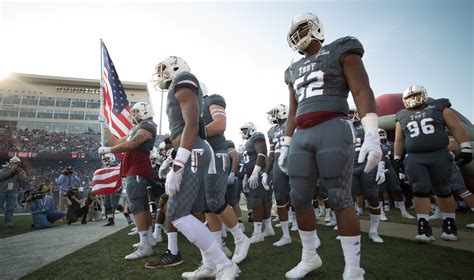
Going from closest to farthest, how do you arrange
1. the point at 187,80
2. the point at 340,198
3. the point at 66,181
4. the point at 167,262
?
the point at 340,198
the point at 187,80
the point at 167,262
the point at 66,181

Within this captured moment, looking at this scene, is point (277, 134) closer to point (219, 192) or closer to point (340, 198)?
point (219, 192)

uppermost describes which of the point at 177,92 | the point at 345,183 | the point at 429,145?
the point at 177,92

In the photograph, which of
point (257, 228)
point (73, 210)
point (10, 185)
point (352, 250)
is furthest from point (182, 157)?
point (10, 185)

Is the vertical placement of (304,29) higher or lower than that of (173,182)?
higher

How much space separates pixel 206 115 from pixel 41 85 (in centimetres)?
6326

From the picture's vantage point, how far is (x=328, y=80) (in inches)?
96.3

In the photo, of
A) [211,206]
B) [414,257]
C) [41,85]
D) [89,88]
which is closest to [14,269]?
[211,206]

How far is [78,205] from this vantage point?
9750 mm

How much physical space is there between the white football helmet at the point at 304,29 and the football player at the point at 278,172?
8.33ft

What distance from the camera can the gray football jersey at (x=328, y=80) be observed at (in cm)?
238

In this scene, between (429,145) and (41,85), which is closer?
(429,145)

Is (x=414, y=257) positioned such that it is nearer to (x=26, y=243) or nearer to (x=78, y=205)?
(x=26, y=243)

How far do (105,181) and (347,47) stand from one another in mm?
5298

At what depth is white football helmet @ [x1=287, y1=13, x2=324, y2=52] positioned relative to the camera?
269 centimetres
